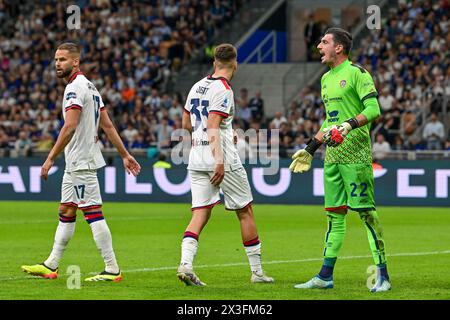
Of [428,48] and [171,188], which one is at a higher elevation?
[428,48]

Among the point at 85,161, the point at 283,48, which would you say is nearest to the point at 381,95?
the point at 283,48

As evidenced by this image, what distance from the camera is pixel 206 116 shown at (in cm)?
1029

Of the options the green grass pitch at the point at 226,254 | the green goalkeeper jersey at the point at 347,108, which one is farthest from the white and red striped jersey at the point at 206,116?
the green grass pitch at the point at 226,254

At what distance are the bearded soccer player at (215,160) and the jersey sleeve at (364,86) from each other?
1.25 meters

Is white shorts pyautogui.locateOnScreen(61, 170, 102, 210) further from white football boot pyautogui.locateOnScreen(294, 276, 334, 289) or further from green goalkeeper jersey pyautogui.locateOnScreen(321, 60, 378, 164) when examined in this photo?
green goalkeeper jersey pyautogui.locateOnScreen(321, 60, 378, 164)

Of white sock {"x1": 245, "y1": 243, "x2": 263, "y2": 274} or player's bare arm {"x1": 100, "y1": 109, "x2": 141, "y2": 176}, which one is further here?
player's bare arm {"x1": 100, "y1": 109, "x2": 141, "y2": 176}

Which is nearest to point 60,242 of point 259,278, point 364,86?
point 259,278

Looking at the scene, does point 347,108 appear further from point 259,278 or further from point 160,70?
point 160,70

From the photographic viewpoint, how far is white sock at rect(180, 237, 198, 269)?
32.8 feet

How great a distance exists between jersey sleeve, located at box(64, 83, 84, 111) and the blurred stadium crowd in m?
15.1

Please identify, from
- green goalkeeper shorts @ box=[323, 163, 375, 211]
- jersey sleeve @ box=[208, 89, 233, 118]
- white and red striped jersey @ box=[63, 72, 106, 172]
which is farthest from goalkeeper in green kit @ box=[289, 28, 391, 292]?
white and red striped jersey @ box=[63, 72, 106, 172]

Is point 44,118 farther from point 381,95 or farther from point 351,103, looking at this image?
point 351,103

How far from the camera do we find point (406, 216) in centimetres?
2123

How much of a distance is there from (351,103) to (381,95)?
18063 millimetres
